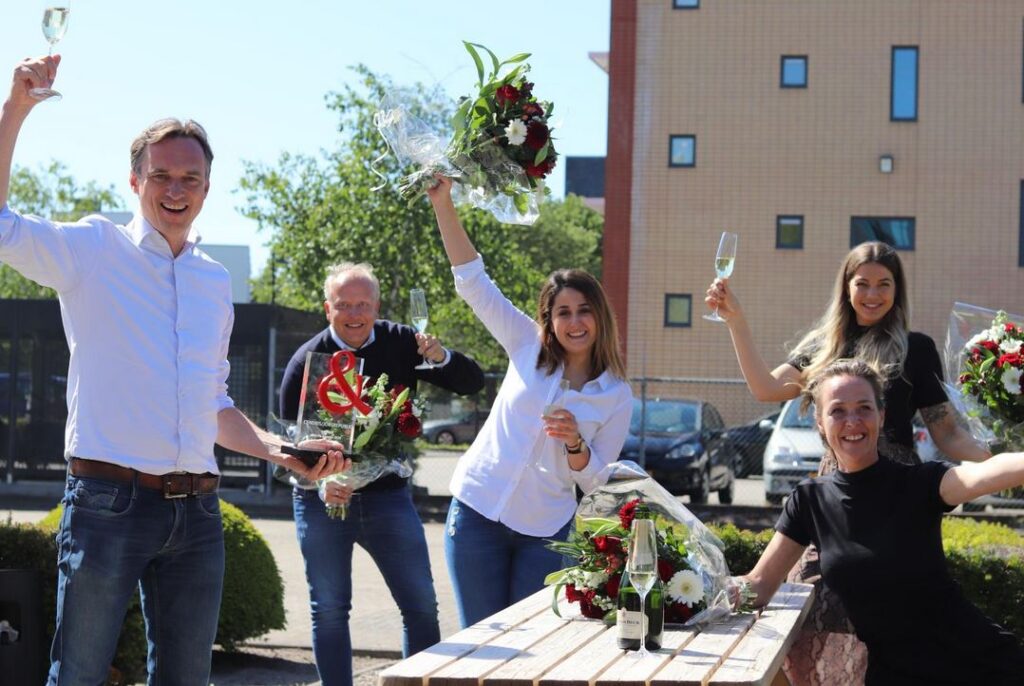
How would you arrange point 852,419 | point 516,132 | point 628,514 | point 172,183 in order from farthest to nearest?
point 516,132, point 852,419, point 628,514, point 172,183

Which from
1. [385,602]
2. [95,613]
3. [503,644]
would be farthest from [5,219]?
[385,602]

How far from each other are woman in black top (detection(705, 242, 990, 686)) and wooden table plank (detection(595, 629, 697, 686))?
4.59 feet

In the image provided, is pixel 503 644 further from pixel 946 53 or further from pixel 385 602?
pixel 946 53

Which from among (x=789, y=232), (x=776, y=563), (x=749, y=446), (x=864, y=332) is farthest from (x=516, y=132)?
(x=789, y=232)

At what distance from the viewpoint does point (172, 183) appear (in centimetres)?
408

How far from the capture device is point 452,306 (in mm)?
28078

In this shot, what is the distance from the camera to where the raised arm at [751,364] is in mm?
5578

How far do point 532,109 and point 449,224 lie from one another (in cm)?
53

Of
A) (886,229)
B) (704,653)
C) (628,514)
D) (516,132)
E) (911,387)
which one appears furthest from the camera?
(886,229)

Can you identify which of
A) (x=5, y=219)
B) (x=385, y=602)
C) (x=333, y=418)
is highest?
(x=5, y=219)

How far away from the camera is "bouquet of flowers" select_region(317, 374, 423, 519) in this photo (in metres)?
5.67

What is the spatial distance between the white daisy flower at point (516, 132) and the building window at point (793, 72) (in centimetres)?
2355

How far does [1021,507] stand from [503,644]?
16047mm

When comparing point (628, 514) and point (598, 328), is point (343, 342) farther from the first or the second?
point (628, 514)
